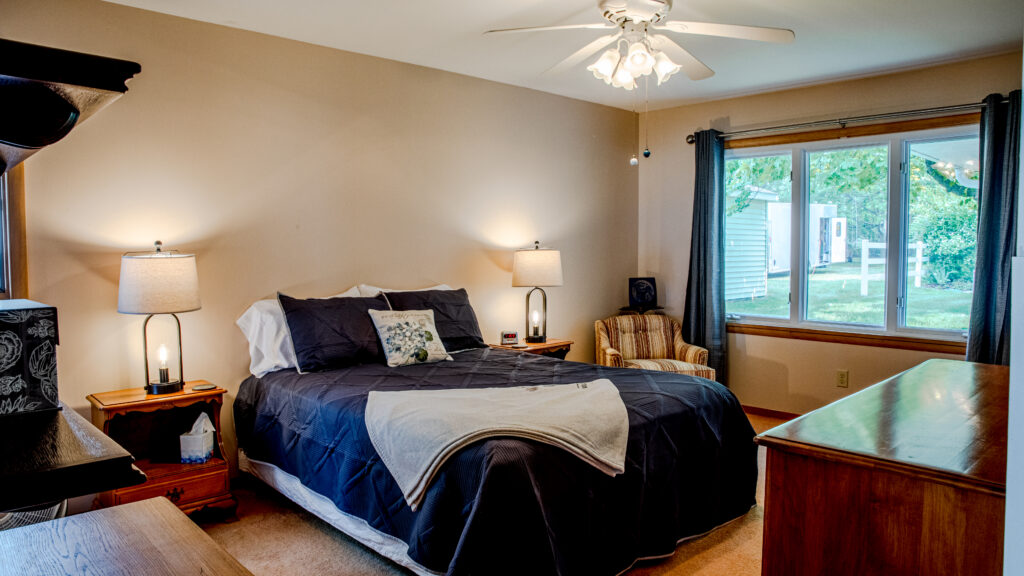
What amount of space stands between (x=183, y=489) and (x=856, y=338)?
4.28 meters

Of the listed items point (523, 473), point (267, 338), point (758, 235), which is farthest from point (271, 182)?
point (758, 235)

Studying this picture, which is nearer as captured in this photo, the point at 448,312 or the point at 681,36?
the point at 681,36

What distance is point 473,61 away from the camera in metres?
4.21

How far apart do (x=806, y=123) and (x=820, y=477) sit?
4.00 m

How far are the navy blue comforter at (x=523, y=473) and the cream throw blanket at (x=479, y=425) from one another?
0.05 m

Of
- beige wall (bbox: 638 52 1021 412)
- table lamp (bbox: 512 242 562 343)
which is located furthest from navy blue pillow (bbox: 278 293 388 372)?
beige wall (bbox: 638 52 1021 412)

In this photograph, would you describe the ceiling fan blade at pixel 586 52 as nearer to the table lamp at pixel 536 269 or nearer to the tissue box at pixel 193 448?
the table lamp at pixel 536 269

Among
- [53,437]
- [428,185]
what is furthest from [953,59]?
[53,437]

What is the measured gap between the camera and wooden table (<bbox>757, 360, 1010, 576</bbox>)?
127 cm

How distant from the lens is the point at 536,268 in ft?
Result: 15.1

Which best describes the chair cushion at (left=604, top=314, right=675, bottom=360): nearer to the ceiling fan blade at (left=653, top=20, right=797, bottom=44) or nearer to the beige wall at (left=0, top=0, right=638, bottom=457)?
the beige wall at (left=0, top=0, right=638, bottom=457)

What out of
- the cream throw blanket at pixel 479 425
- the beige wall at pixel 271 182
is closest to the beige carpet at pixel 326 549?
the cream throw blanket at pixel 479 425

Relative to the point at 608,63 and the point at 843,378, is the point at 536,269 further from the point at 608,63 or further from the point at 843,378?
the point at 843,378

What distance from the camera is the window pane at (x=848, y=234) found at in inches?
182
